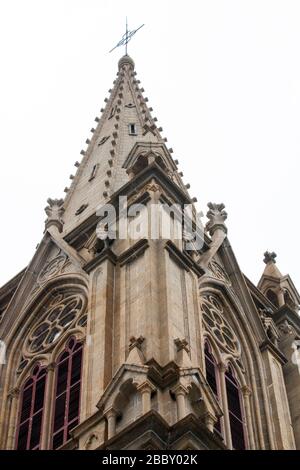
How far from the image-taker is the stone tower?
119 ft

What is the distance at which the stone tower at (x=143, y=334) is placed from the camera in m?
36.1

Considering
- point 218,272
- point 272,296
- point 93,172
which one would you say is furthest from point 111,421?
point 93,172

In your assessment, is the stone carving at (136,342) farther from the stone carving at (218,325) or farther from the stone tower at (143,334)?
the stone carving at (218,325)

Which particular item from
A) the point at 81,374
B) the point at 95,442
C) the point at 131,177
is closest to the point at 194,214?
the point at 131,177

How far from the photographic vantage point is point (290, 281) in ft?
184

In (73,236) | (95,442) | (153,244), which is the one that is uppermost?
(73,236)

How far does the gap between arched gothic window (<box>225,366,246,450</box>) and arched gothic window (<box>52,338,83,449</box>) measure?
486 cm

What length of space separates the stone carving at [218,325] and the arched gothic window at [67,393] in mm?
4740

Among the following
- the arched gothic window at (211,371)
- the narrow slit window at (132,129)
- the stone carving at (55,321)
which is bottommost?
the arched gothic window at (211,371)

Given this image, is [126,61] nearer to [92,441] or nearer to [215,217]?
[215,217]

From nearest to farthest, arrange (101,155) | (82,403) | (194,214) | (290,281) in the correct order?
(82,403)
(194,214)
(290,281)
(101,155)

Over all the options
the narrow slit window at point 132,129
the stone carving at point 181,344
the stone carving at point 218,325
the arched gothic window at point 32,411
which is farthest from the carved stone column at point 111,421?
the narrow slit window at point 132,129

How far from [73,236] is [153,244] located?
7347 millimetres

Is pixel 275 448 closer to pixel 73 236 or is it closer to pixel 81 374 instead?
pixel 81 374
